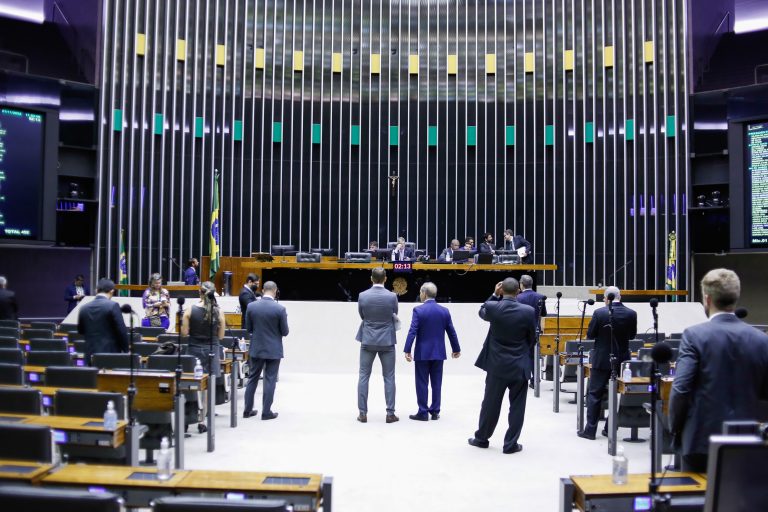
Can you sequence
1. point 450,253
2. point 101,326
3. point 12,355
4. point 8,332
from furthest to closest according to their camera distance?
1. point 450,253
2. point 8,332
3. point 101,326
4. point 12,355

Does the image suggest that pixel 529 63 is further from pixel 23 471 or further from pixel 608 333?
pixel 23 471

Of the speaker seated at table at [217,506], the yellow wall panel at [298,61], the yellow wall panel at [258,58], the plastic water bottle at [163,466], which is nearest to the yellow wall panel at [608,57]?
the yellow wall panel at [298,61]

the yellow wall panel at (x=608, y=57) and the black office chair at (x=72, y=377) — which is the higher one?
the yellow wall panel at (x=608, y=57)

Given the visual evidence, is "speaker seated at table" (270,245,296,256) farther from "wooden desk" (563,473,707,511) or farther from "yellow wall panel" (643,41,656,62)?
"wooden desk" (563,473,707,511)

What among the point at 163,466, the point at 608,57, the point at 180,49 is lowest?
the point at 163,466

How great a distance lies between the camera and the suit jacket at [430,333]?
734 cm

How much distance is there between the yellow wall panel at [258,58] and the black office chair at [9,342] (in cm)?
1258

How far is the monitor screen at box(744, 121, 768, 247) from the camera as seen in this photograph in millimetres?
12711

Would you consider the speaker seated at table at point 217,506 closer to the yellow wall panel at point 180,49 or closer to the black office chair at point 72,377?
the black office chair at point 72,377

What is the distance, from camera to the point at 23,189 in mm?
12820

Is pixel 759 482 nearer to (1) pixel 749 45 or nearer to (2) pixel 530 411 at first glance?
(2) pixel 530 411

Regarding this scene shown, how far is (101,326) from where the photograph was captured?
6379 mm

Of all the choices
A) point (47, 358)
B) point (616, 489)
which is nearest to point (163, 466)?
point (616, 489)

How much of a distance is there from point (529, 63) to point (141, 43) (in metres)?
10.1
